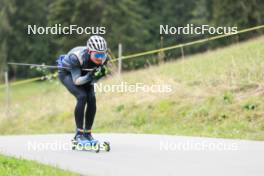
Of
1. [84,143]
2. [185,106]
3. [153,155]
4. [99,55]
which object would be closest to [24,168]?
[84,143]

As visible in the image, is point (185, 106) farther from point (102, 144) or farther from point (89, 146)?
point (89, 146)

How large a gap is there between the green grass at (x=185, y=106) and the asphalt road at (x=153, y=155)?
147 cm

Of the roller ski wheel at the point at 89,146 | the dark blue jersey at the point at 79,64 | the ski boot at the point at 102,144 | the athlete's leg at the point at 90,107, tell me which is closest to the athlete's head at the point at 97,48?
the dark blue jersey at the point at 79,64

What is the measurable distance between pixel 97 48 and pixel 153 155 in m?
1.79

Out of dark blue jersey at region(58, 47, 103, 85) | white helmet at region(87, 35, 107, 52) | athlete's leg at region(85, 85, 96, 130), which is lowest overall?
athlete's leg at region(85, 85, 96, 130)

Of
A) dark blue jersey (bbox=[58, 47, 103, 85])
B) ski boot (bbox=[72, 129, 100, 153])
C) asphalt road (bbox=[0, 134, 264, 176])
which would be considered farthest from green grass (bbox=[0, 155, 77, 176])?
dark blue jersey (bbox=[58, 47, 103, 85])

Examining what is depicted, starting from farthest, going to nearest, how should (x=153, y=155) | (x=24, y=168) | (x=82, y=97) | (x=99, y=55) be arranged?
1. (x=82, y=97)
2. (x=99, y=55)
3. (x=153, y=155)
4. (x=24, y=168)

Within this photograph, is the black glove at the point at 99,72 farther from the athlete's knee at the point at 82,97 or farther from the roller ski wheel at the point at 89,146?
the roller ski wheel at the point at 89,146

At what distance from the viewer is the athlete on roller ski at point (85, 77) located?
9570 mm

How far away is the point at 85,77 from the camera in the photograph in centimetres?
966

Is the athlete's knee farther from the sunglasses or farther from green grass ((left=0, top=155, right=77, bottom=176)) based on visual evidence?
green grass ((left=0, top=155, right=77, bottom=176))

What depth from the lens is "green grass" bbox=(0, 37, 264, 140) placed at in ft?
42.7

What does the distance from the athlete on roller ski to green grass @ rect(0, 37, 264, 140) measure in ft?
9.66

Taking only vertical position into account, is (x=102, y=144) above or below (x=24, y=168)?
above
